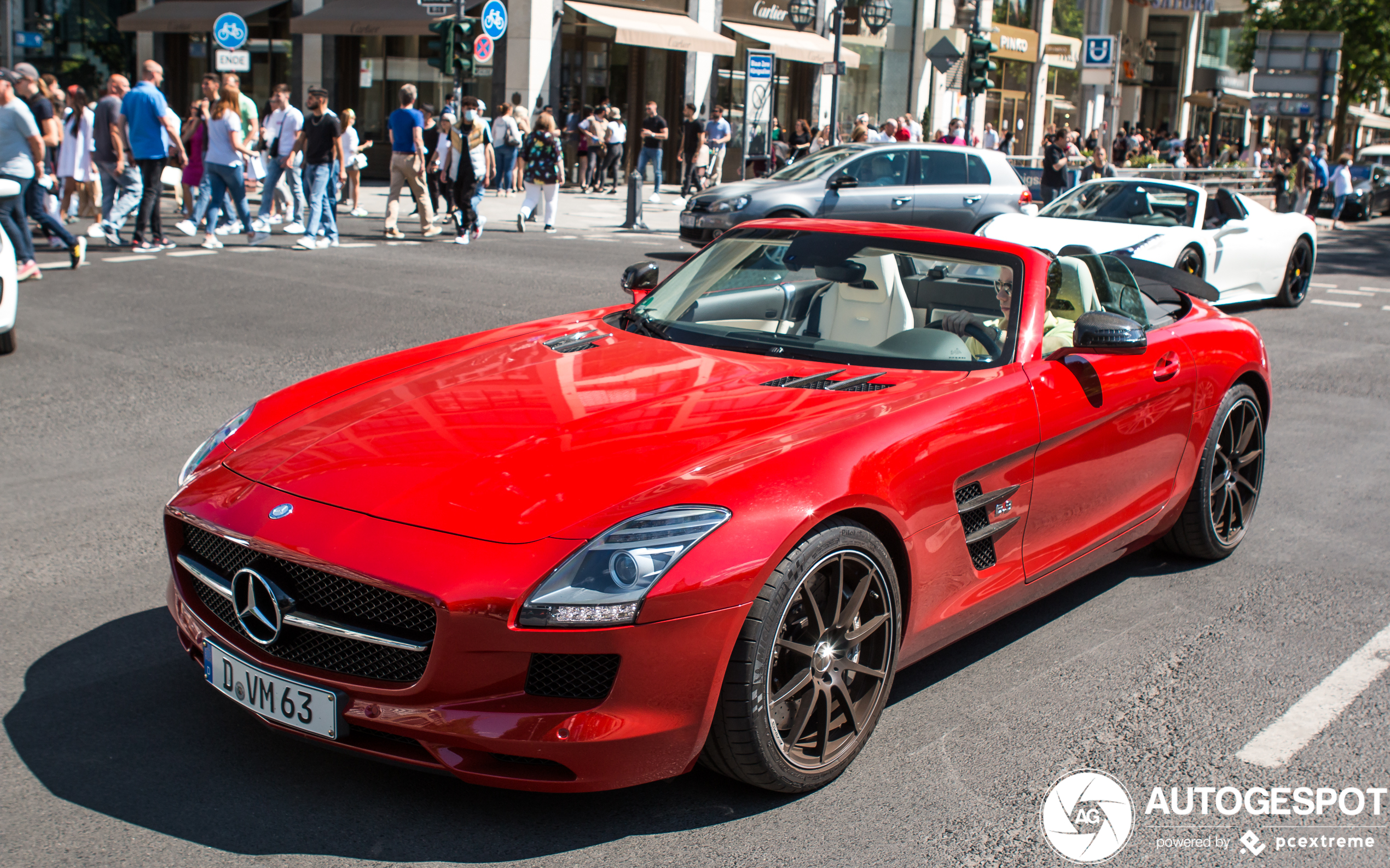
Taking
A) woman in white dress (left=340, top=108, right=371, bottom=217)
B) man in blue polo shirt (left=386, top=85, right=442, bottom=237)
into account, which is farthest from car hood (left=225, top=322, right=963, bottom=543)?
woman in white dress (left=340, top=108, right=371, bottom=217)

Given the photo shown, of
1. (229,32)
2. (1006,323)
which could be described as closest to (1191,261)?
(1006,323)

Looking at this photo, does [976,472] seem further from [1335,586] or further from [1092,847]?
[1335,586]

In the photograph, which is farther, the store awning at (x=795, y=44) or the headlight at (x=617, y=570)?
the store awning at (x=795, y=44)

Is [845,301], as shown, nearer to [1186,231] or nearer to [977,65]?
[1186,231]

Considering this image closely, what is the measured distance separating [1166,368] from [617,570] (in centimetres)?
271

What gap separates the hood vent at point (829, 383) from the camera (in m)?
3.78

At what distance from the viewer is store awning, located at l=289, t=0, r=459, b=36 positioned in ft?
91.6

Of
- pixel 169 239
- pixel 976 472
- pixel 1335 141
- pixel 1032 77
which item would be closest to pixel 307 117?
pixel 169 239

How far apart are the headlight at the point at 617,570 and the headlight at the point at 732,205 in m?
13.9

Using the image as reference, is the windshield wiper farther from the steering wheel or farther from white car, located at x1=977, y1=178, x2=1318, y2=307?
white car, located at x1=977, y1=178, x2=1318, y2=307

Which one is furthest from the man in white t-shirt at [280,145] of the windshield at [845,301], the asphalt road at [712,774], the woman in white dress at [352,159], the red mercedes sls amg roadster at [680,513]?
the red mercedes sls amg roadster at [680,513]

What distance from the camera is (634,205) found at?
20531 mm

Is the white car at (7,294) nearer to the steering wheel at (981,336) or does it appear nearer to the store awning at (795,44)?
the steering wheel at (981,336)

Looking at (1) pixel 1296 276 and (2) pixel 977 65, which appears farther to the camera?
(2) pixel 977 65
